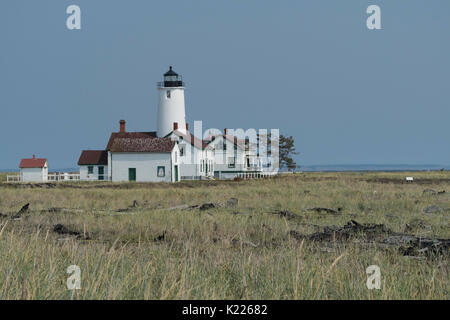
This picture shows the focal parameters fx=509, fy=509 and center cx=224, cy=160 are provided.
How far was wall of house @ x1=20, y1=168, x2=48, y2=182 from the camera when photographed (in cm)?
5144

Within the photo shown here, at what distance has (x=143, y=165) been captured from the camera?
48.6 m

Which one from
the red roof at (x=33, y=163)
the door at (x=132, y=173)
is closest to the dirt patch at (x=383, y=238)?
the door at (x=132, y=173)

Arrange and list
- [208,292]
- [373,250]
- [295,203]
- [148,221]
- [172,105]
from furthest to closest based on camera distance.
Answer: [172,105], [295,203], [148,221], [373,250], [208,292]

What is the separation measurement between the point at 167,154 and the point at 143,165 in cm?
264

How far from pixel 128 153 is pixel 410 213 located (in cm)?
3622

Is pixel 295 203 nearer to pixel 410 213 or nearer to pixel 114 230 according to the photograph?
pixel 410 213

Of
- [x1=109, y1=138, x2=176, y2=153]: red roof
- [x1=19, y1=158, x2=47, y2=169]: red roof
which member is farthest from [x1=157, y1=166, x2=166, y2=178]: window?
[x1=19, y1=158, x2=47, y2=169]: red roof

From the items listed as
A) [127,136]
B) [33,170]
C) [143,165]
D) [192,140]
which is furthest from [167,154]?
[33,170]

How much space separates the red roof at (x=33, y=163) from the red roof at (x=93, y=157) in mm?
3968

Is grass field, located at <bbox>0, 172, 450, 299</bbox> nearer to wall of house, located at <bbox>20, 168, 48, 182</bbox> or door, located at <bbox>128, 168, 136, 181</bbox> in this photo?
door, located at <bbox>128, 168, 136, 181</bbox>

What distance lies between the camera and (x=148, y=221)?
12844 mm

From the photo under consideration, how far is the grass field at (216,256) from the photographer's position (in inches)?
199

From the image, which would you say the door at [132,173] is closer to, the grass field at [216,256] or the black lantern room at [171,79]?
the black lantern room at [171,79]
